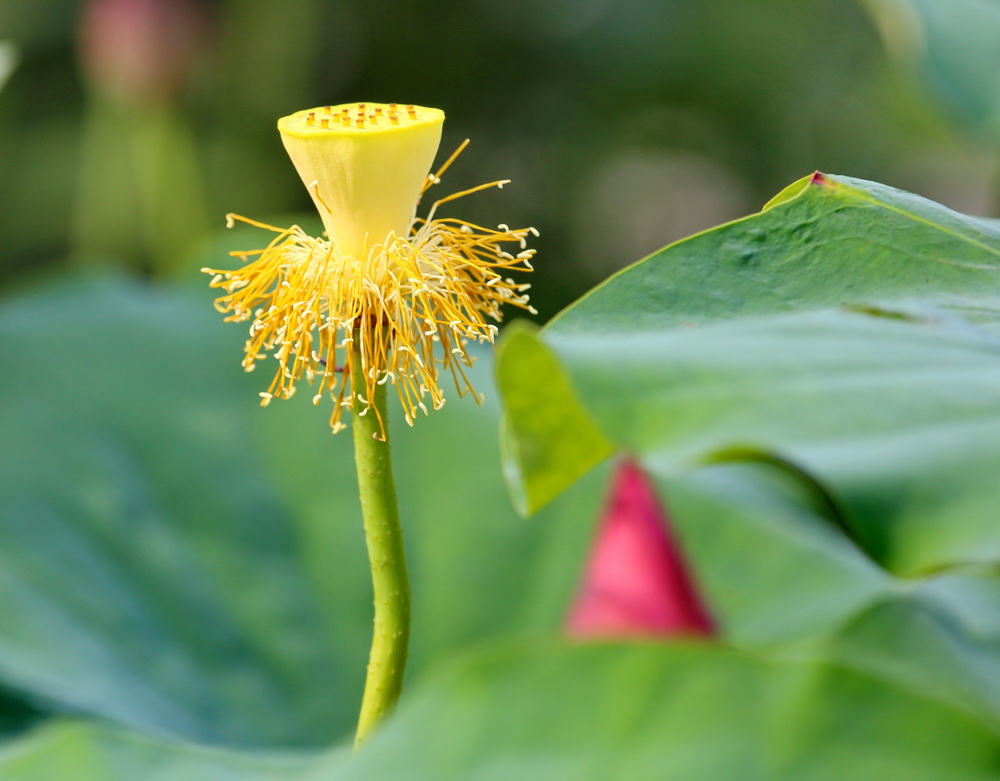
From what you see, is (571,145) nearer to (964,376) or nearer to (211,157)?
(211,157)

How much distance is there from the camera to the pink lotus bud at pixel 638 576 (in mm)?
312

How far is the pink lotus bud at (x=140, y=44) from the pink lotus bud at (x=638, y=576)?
3.99 feet

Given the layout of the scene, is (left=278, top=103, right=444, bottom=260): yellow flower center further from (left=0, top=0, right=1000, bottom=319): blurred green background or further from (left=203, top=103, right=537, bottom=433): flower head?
(left=0, top=0, right=1000, bottom=319): blurred green background

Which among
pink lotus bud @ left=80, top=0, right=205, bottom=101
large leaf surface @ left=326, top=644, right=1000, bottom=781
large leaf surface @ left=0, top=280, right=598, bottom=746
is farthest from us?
pink lotus bud @ left=80, top=0, right=205, bottom=101

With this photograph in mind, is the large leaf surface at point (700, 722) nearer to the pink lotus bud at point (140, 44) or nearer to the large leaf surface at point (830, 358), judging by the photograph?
the large leaf surface at point (830, 358)

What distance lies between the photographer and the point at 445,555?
0.69 metres

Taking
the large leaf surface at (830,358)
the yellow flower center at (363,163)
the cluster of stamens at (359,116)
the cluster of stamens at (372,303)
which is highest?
the cluster of stamens at (359,116)

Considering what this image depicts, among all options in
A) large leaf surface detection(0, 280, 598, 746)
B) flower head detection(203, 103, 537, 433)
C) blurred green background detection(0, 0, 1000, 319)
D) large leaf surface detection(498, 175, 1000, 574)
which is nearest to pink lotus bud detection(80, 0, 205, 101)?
blurred green background detection(0, 0, 1000, 319)

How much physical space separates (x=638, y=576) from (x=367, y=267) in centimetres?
14

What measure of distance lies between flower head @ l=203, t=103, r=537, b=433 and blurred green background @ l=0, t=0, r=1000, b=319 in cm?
142

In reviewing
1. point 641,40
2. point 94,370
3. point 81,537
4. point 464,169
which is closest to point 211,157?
point 464,169

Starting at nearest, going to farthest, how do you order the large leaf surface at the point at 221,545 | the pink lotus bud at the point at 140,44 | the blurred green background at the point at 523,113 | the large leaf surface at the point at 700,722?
the large leaf surface at the point at 700,722, the large leaf surface at the point at 221,545, the pink lotus bud at the point at 140,44, the blurred green background at the point at 523,113

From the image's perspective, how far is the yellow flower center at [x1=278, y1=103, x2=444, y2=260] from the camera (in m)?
0.34

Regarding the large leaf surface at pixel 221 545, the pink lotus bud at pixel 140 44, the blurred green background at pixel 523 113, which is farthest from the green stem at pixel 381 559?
the blurred green background at pixel 523 113
